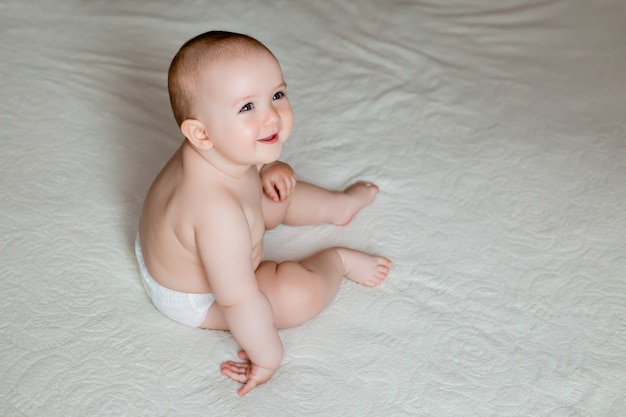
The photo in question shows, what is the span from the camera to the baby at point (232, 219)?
1082mm

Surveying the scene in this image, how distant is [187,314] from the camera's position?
1.27 metres

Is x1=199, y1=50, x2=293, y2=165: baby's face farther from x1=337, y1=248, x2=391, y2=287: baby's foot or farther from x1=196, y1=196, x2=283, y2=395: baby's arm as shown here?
x1=337, y1=248, x2=391, y2=287: baby's foot

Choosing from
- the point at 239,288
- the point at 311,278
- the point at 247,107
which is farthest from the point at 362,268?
the point at 247,107

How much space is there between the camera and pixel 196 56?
1.07 m

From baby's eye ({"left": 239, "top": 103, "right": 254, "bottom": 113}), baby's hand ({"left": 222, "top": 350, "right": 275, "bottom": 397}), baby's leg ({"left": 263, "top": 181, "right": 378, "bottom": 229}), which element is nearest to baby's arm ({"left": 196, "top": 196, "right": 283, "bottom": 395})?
baby's hand ({"left": 222, "top": 350, "right": 275, "bottom": 397})

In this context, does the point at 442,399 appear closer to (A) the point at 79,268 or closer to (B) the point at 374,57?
(A) the point at 79,268

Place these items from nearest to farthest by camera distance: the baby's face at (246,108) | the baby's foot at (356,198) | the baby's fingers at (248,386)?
the baby's face at (246,108) → the baby's fingers at (248,386) → the baby's foot at (356,198)

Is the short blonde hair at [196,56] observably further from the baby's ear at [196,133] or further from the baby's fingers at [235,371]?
the baby's fingers at [235,371]

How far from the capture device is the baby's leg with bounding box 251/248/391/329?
1269 millimetres

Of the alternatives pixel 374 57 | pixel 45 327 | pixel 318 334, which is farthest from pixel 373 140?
pixel 45 327

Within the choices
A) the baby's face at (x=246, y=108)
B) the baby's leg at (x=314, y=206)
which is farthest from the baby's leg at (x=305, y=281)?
the baby's face at (x=246, y=108)

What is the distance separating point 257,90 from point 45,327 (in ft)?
1.68

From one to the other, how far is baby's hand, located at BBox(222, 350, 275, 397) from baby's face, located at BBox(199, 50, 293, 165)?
Result: 305 mm

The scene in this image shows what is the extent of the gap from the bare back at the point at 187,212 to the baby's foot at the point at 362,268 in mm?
156
